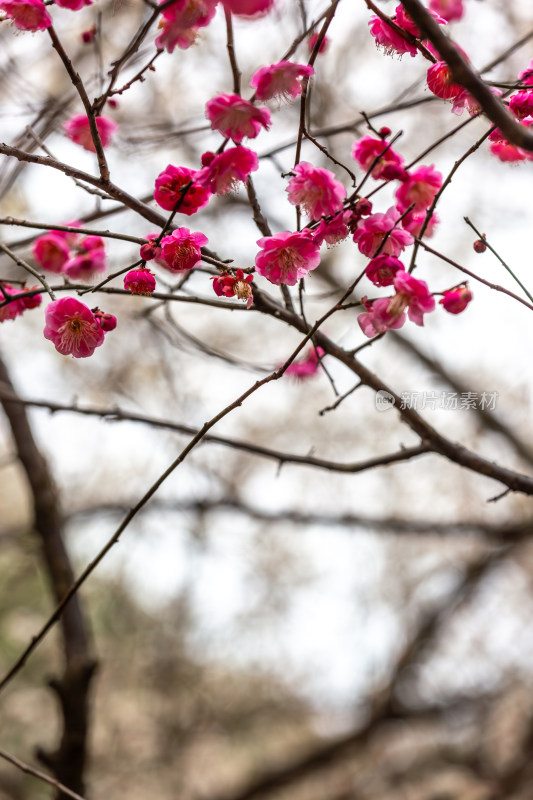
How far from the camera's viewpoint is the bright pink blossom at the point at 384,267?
3.40 ft

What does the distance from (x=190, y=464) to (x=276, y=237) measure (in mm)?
1979

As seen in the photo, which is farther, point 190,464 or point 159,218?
point 190,464

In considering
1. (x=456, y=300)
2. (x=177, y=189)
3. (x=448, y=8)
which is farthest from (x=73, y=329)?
(x=448, y=8)

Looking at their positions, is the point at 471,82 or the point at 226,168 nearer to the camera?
the point at 471,82

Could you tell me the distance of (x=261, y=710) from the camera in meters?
4.16

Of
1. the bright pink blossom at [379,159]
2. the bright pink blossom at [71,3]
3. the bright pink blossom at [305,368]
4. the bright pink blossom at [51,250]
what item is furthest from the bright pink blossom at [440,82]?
the bright pink blossom at [51,250]

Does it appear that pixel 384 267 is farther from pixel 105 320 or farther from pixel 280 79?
pixel 105 320

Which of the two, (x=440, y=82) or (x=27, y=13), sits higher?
(x=27, y=13)

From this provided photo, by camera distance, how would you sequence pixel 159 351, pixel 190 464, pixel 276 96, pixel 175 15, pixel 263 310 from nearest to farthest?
pixel 175 15, pixel 276 96, pixel 263 310, pixel 190 464, pixel 159 351

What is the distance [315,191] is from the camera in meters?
1.03

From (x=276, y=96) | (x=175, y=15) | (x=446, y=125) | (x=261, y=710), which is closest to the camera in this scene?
(x=175, y=15)

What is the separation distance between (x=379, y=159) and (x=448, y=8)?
A: 58 cm

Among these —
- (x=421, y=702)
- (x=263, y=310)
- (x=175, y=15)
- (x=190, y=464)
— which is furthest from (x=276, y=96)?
(x=421, y=702)

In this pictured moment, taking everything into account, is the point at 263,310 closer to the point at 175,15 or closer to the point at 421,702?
the point at 175,15
